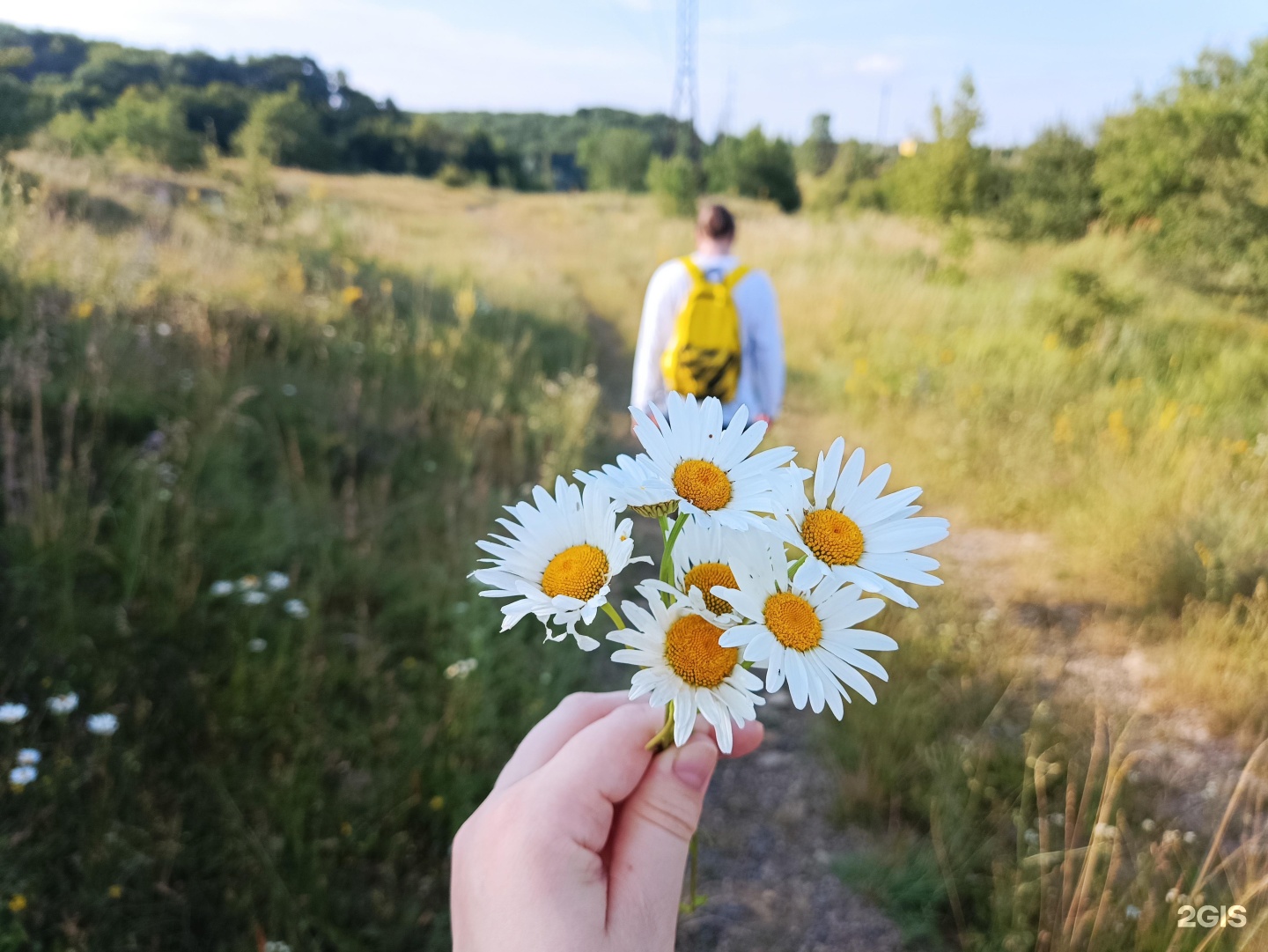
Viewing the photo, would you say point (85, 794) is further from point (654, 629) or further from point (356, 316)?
point (356, 316)

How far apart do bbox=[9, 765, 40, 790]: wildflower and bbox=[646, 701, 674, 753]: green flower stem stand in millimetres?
1772

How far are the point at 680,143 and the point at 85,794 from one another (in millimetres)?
26177

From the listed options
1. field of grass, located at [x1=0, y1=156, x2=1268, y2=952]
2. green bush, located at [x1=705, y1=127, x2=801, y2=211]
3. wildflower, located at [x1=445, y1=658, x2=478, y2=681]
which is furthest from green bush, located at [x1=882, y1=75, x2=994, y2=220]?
green bush, located at [x1=705, y1=127, x2=801, y2=211]

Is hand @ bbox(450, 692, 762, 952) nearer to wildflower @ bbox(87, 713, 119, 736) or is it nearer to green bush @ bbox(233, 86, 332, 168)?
wildflower @ bbox(87, 713, 119, 736)

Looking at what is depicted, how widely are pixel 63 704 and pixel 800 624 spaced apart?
212 centimetres

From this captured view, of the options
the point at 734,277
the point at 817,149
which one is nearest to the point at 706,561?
the point at 734,277

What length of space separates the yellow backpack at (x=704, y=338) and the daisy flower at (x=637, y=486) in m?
2.74

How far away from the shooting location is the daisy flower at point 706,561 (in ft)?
2.12

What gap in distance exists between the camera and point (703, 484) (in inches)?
24.4

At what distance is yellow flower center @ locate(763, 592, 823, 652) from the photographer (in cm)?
61

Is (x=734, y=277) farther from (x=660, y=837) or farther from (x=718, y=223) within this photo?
(x=660, y=837)

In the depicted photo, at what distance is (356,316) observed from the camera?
221 inches

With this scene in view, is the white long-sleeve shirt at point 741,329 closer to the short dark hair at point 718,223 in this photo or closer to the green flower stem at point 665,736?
the short dark hair at point 718,223

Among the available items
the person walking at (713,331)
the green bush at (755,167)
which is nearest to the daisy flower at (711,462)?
the person walking at (713,331)
